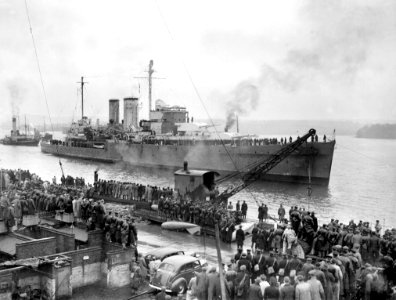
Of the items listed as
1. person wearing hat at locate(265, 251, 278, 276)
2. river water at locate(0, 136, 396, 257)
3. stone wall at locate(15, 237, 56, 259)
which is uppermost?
person wearing hat at locate(265, 251, 278, 276)

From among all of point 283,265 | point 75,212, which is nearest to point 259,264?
point 283,265

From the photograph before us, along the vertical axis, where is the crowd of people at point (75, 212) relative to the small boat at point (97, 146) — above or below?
below

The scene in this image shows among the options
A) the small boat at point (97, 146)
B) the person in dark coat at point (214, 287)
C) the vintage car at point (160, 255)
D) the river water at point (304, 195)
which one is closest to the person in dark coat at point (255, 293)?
the person in dark coat at point (214, 287)

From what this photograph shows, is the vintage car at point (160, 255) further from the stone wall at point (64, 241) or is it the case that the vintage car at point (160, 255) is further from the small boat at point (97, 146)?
the small boat at point (97, 146)

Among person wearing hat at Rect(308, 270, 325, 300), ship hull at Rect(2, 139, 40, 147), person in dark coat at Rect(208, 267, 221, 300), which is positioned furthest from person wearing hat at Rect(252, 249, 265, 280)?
ship hull at Rect(2, 139, 40, 147)

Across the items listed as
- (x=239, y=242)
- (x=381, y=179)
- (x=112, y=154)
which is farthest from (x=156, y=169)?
(x=239, y=242)

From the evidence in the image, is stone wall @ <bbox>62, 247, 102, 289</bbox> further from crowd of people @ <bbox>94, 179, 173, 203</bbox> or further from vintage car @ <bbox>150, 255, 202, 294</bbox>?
crowd of people @ <bbox>94, 179, 173, 203</bbox>

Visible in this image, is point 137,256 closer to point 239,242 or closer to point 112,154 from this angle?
point 239,242

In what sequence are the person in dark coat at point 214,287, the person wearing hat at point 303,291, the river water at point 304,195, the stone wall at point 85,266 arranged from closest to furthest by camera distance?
the person wearing hat at point 303,291
the person in dark coat at point 214,287
the stone wall at point 85,266
the river water at point 304,195
